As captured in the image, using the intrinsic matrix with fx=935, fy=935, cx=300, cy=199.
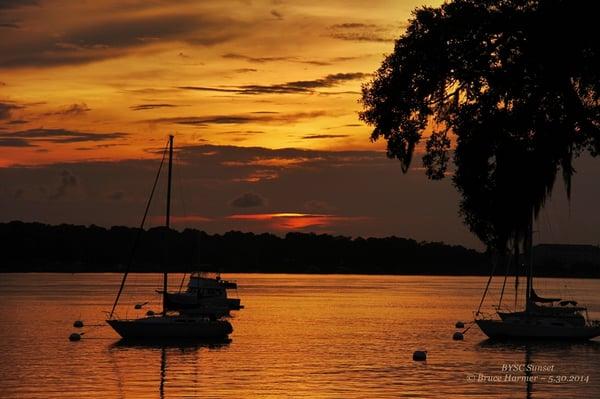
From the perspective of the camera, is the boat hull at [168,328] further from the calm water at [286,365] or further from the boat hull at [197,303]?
the boat hull at [197,303]

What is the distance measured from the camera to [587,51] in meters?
19.9

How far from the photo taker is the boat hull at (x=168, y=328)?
63062mm

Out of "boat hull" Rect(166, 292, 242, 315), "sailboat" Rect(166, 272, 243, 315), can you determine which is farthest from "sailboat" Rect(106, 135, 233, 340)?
"boat hull" Rect(166, 292, 242, 315)

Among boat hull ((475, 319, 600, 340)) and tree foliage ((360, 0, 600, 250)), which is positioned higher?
tree foliage ((360, 0, 600, 250))

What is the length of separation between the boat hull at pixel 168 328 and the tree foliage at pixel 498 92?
41984 mm

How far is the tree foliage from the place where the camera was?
19859 mm

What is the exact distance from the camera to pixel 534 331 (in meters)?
67.0

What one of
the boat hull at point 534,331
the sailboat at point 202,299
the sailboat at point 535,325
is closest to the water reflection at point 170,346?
the sailboat at point 202,299

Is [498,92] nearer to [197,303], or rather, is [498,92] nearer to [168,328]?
[168,328]

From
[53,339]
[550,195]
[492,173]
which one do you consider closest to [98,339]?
[53,339]

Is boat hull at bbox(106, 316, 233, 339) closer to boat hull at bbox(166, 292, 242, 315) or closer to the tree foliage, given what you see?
boat hull at bbox(166, 292, 242, 315)

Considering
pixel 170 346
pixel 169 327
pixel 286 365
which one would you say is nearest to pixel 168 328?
pixel 169 327

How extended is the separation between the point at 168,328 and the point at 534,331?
85.2ft

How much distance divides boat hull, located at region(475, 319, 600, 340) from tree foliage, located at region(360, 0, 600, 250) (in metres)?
45.4
